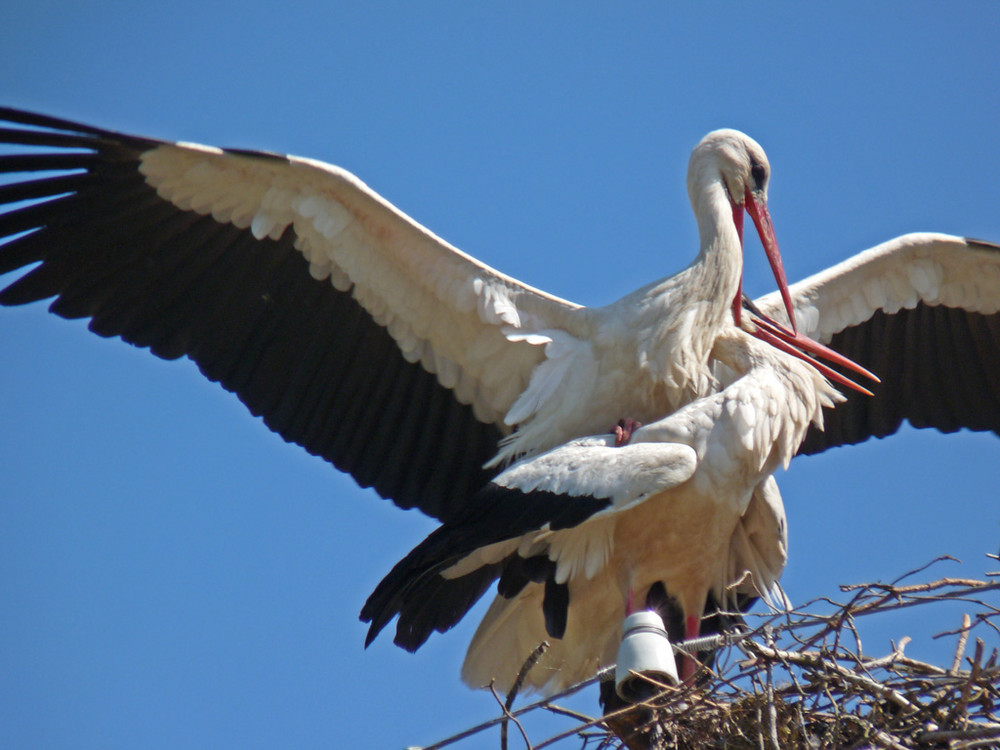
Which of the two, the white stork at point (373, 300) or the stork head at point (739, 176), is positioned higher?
the stork head at point (739, 176)

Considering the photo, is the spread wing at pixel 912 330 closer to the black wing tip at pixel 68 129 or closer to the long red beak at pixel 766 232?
the long red beak at pixel 766 232

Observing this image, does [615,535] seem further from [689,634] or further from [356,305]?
[356,305]

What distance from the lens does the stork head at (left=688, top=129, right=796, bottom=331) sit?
5535 mm

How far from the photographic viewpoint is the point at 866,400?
6.00 m

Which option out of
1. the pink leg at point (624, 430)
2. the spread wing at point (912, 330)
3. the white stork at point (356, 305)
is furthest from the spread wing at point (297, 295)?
the spread wing at point (912, 330)

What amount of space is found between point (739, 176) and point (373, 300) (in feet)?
4.75

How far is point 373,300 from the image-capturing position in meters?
5.50

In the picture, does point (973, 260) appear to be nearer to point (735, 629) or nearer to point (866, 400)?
point (866, 400)

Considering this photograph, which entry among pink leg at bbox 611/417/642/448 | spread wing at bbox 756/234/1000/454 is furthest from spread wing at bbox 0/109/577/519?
spread wing at bbox 756/234/1000/454

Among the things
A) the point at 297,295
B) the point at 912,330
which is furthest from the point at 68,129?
the point at 912,330

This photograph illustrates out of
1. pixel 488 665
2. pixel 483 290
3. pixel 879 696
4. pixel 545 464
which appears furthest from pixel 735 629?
→ pixel 483 290

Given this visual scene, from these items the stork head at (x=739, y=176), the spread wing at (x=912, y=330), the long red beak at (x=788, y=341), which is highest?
the stork head at (x=739, y=176)

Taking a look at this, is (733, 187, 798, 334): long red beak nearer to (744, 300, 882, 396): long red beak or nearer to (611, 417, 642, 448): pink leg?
(744, 300, 882, 396): long red beak

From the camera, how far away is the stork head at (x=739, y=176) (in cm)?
554
